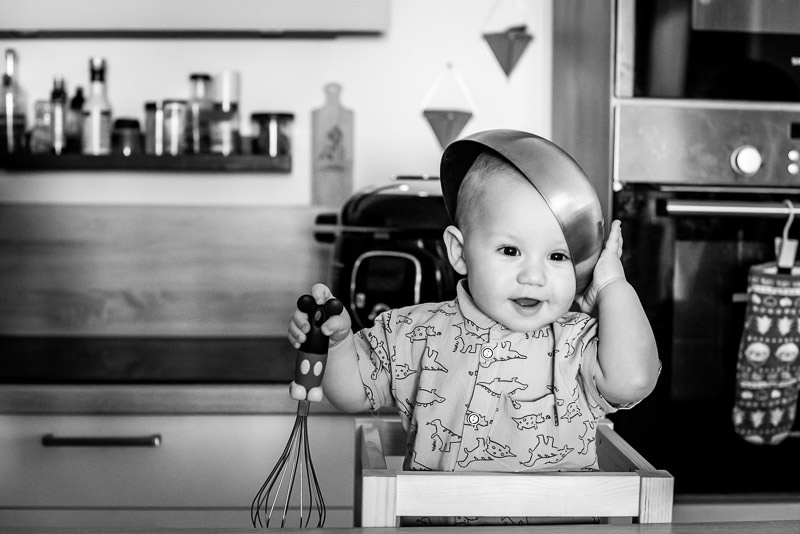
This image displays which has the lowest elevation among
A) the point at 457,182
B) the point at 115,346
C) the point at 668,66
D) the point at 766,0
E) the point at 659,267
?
the point at 115,346

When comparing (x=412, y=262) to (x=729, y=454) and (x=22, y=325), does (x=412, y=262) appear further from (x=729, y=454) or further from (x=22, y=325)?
(x=22, y=325)

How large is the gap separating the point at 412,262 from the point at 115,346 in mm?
657

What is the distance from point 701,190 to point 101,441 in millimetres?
1028

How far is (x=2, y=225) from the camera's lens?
1.93 m

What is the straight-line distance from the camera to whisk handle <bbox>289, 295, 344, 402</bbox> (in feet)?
2.55

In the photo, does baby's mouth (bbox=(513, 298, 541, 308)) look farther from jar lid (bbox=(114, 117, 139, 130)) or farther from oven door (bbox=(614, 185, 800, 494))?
jar lid (bbox=(114, 117, 139, 130))

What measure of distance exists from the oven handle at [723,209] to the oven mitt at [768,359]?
0.08m

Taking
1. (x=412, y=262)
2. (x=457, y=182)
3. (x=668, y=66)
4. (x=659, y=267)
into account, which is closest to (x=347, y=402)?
(x=457, y=182)

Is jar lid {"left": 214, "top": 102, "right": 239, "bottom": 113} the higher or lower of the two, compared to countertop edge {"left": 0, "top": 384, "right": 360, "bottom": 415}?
higher

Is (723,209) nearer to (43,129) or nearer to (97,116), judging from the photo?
(97,116)

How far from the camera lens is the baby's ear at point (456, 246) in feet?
3.13

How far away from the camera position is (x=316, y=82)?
1.94m

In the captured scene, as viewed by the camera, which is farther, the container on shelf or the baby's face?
the container on shelf

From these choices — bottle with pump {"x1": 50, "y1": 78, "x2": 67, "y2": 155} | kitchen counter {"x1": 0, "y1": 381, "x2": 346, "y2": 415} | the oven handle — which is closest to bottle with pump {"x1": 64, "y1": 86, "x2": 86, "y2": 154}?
bottle with pump {"x1": 50, "y1": 78, "x2": 67, "y2": 155}
